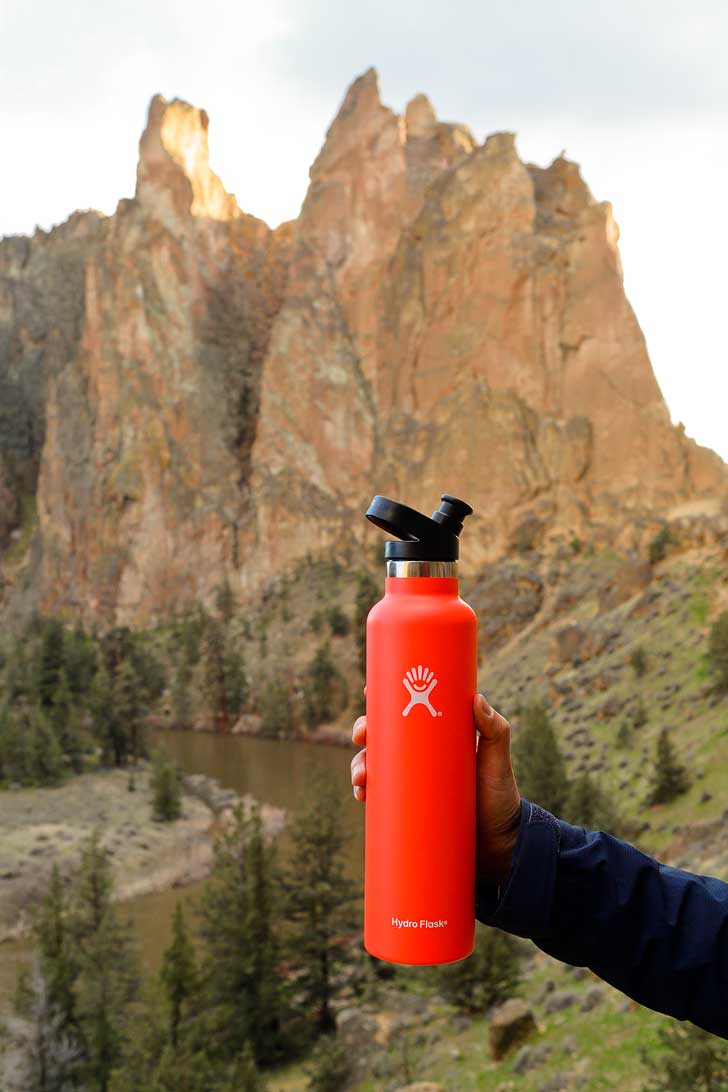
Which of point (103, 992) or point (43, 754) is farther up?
point (43, 754)

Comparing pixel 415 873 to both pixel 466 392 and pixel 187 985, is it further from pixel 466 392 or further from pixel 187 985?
pixel 466 392

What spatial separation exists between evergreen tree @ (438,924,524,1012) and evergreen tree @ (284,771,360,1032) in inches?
132

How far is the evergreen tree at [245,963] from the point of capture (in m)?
18.4

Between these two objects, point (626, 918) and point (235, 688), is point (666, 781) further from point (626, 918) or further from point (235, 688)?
point (235, 688)

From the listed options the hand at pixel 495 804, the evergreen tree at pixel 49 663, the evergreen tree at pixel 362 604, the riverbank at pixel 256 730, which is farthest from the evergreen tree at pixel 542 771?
the evergreen tree at pixel 362 604

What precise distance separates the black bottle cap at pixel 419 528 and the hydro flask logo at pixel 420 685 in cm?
31

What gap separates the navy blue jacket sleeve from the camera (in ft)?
7.78

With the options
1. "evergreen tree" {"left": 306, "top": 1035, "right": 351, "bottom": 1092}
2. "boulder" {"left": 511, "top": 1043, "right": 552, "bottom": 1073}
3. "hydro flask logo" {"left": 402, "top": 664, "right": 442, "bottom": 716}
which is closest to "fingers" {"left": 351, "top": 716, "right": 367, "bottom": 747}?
"hydro flask logo" {"left": 402, "top": 664, "right": 442, "bottom": 716}

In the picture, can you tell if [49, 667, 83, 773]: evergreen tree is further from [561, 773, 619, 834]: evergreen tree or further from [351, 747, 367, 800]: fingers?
[351, 747, 367, 800]: fingers

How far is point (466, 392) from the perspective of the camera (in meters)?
65.4

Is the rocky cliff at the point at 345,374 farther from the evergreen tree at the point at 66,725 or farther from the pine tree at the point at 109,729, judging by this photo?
the evergreen tree at the point at 66,725

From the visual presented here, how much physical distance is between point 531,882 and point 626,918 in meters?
0.26

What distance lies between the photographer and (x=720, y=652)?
27.1 meters

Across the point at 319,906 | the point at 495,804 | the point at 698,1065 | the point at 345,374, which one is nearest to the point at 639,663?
the point at 319,906
